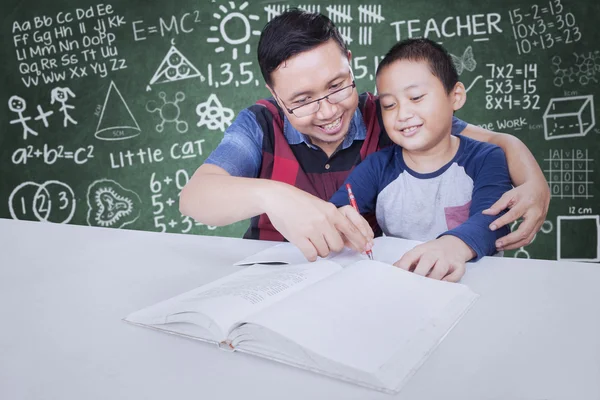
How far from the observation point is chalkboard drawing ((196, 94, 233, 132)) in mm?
2484

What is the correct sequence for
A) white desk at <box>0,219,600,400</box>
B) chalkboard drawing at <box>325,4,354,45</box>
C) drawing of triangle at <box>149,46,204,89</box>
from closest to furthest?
white desk at <box>0,219,600,400</box>
chalkboard drawing at <box>325,4,354,45</box>
drawing of triangle at <box>149,46,204,89</box>

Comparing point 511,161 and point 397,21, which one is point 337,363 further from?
point 397,21


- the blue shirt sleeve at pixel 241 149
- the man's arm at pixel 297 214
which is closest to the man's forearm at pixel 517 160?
the man's arm at pixel 297 214

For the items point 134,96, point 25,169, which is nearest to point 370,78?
point 134,96

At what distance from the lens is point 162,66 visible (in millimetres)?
2529

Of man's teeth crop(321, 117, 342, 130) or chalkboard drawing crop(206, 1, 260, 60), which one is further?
chalkboard drawing crop(206, 1, 260, 60)

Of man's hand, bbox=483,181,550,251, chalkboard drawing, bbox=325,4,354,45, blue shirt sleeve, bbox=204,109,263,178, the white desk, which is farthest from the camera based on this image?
chalkboard drawing, bbox=325,4,354,45

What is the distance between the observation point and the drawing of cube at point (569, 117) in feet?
7.61

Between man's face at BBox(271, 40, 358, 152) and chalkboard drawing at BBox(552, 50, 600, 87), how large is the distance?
151 cm

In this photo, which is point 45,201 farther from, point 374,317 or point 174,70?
point 374,317

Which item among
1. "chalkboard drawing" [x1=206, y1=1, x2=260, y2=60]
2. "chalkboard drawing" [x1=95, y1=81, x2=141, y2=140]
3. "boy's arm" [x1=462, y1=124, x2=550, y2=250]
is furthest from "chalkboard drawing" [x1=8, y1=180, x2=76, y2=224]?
"boy's arm" [x1=462, y1=124, x2=550, y2=250]

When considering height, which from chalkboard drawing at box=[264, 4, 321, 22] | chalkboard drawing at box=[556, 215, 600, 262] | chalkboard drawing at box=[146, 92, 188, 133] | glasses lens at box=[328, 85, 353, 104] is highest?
chalkboard drawing at box=[264, 4, 321, 22]

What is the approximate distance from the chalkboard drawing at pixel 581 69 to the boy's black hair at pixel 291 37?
5.04ft

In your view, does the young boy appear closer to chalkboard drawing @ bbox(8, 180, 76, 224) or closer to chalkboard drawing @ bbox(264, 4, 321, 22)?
chalkboard drawing @ bbox(264, 4, 321, 22)
